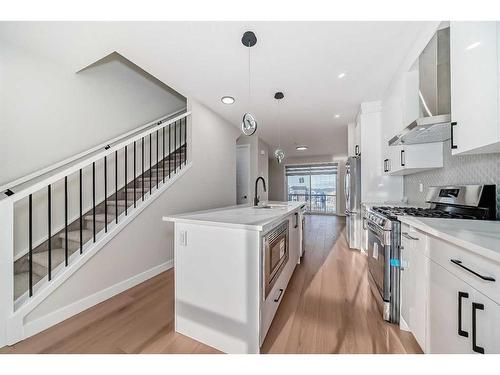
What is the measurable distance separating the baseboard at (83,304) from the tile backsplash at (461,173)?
3.31 meters

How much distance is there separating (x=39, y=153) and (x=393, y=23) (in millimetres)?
3689

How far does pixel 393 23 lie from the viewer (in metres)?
1.76

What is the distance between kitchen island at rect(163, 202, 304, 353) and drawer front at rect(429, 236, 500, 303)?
95 centimetres

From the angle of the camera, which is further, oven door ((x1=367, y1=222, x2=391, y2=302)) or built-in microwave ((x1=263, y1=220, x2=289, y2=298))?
oven door ((x1=367, y1=222, x2=391, y2=302))

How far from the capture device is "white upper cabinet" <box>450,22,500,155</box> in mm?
1085

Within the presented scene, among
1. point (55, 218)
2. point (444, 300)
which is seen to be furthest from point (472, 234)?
point (55, 218)

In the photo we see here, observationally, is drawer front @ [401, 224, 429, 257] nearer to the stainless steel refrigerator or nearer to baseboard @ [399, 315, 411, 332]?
baseboard @ [399, 315, 411, 332]

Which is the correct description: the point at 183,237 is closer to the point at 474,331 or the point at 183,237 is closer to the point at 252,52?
A: the point at 474,331

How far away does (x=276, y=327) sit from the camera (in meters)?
1.61

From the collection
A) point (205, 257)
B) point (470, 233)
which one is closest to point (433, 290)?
point (470, 233)

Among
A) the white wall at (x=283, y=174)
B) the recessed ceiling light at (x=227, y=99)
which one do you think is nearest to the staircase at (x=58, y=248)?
the recessed ceiling light at (x=227, y=99)

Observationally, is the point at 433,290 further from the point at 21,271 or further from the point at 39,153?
the point at 39,153

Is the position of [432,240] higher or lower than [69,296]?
higher

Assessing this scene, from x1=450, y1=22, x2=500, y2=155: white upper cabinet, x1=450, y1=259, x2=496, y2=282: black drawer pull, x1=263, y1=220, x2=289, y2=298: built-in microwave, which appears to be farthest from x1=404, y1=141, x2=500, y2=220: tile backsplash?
x1=263, y1=220, x2=289, y2=298: built-in microwave
